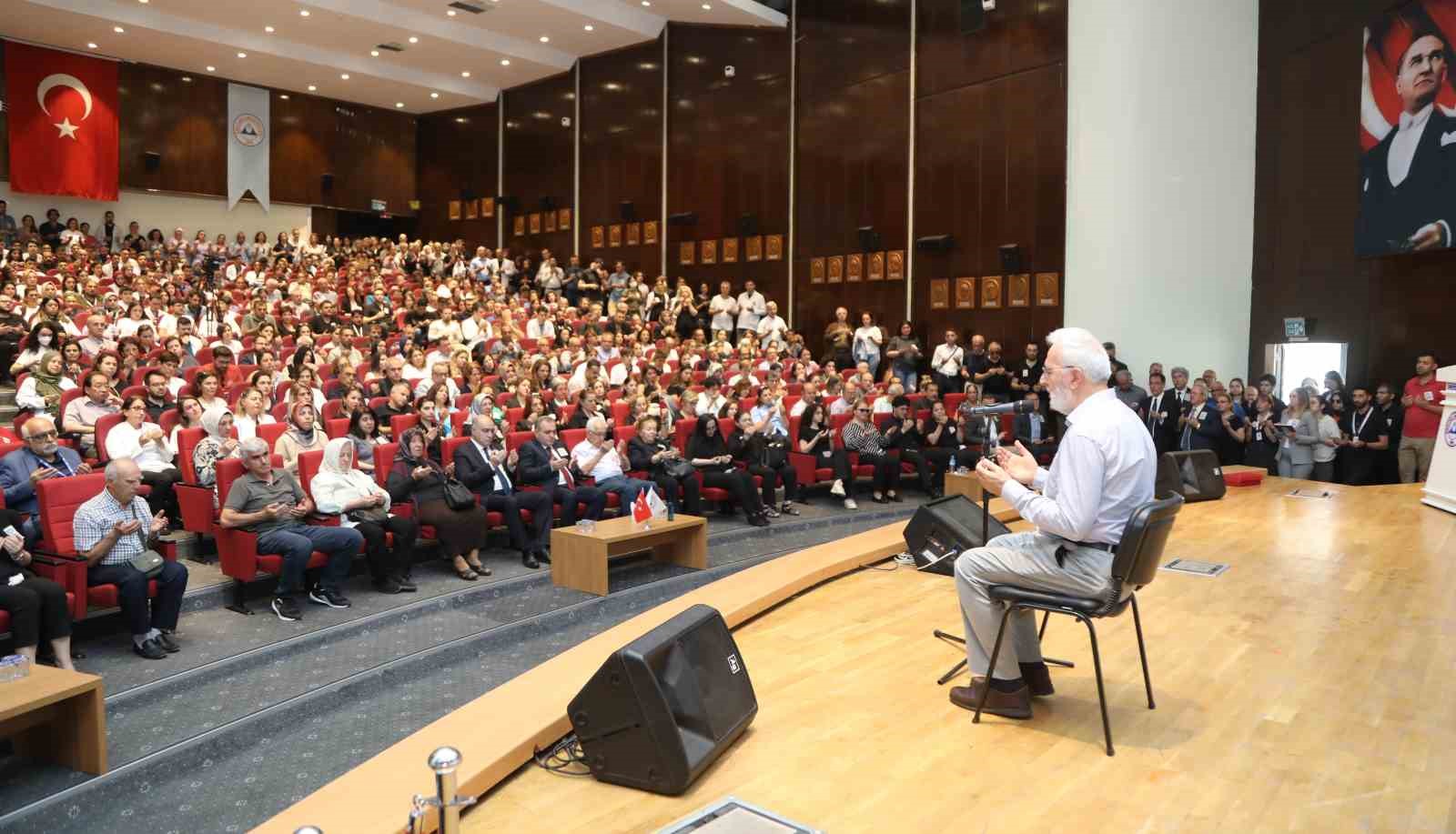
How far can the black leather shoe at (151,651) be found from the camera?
3.93 meters

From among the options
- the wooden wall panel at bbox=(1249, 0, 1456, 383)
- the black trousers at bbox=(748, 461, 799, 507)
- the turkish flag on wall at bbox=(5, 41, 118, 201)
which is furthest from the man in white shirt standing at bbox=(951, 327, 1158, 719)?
the turkish flag on wall at bbox=(5, 41, 118, 201)

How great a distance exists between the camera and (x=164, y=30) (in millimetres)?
13594

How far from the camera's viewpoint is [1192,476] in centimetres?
651

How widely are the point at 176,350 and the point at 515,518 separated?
310 centimetres

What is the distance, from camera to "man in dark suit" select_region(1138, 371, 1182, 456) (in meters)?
8.90

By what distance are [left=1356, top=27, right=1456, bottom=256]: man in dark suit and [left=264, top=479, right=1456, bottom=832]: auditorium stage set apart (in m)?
5.10

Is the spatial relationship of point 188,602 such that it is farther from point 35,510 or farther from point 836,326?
point 836,326

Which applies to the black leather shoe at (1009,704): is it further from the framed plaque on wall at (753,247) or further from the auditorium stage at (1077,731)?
the framed plaque on wall at (753,247)

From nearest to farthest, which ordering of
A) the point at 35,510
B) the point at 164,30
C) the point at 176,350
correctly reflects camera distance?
the point at 35,510 < the point at 176,350 < the point at 164,30

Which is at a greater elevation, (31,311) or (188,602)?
(31,311)

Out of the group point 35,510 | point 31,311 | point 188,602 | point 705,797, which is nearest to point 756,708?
point 705,797

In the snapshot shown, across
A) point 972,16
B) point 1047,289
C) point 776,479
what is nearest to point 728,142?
point 972,16

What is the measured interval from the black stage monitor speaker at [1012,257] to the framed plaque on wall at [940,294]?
834 mm

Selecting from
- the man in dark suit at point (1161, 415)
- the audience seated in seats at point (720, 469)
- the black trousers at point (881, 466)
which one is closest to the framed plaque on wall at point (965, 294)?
the man in dark suit at point (1161, 415)
